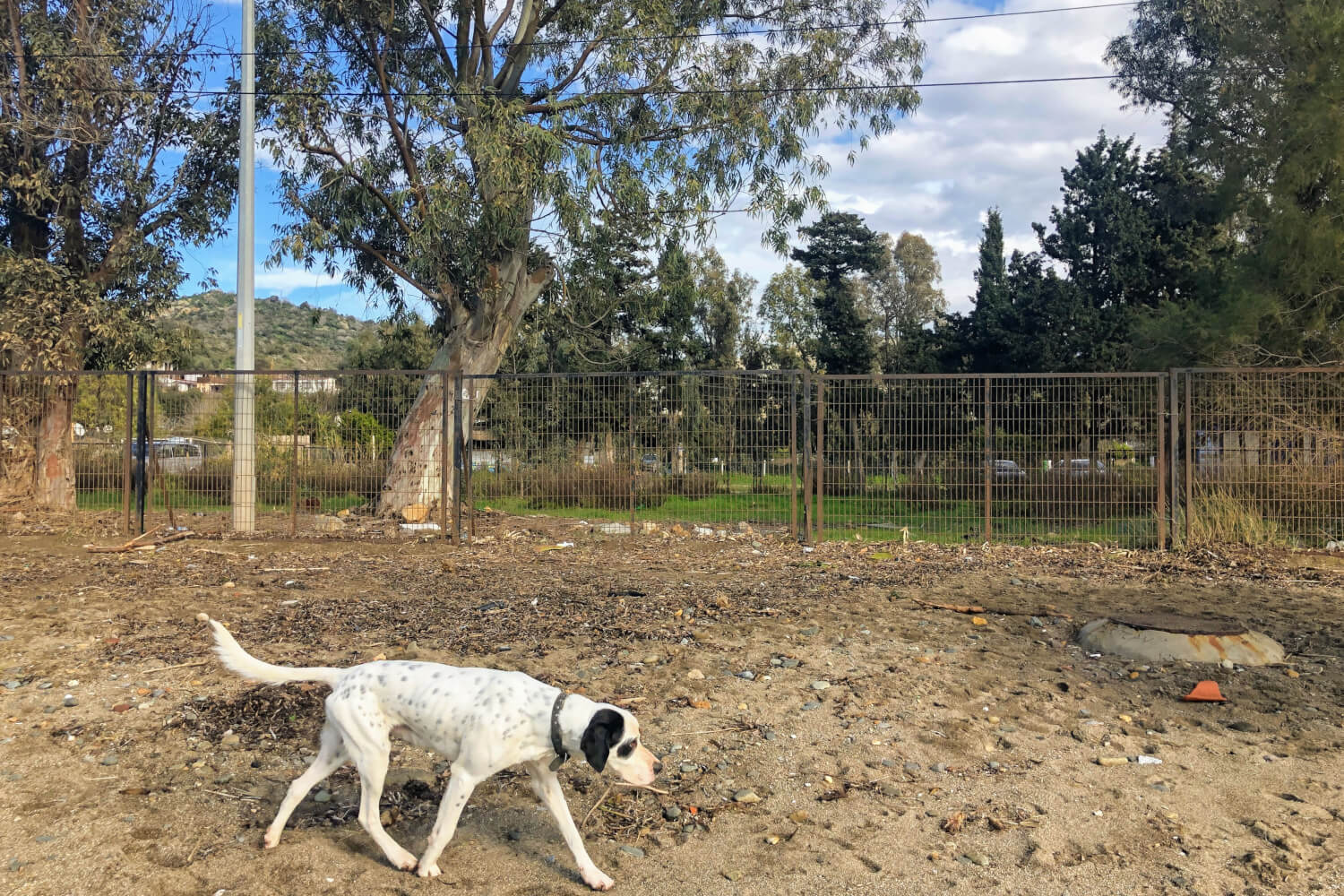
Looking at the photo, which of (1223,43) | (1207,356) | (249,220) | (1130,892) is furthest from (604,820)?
(1223,43)

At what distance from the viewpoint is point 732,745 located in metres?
4.75

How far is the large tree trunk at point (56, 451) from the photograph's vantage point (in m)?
14.6

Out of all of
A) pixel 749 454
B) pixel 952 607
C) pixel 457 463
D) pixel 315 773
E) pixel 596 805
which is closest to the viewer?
pixel 315 773

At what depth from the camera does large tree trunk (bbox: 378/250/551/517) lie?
48.2 feet

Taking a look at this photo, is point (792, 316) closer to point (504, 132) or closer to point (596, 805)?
point (504, 132)

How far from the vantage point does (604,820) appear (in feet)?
13.0

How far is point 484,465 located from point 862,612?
729cm

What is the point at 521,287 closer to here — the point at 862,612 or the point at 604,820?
the point at 862,612

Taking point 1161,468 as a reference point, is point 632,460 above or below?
above

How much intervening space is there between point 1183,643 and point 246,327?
12.1 metres

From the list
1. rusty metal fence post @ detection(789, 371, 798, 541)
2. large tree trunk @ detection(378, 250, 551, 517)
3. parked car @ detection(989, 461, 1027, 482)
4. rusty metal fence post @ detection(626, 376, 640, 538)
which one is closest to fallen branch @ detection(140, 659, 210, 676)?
rusty metal fence post @ detection(626, 376, 640, 538)

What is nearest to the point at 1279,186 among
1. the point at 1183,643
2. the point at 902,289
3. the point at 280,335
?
the point at 1183,643

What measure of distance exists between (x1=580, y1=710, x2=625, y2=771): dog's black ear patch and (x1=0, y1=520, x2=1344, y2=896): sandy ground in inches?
24.2

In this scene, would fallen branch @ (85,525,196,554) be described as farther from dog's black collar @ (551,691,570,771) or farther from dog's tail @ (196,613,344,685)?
dog's black collar @ (551,691,570,771)
